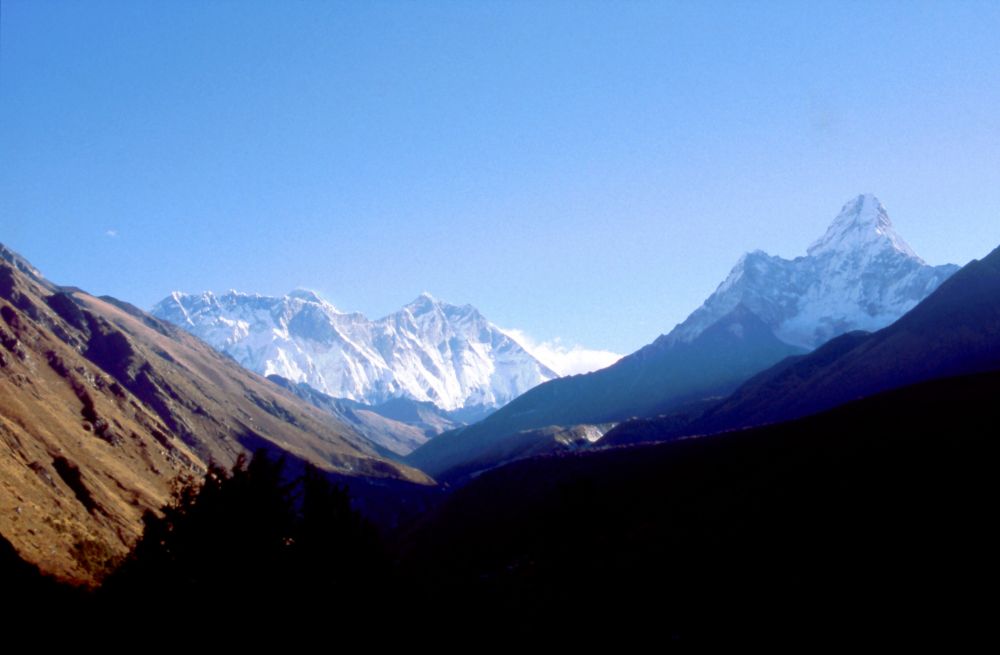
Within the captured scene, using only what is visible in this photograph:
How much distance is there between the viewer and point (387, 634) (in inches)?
1572

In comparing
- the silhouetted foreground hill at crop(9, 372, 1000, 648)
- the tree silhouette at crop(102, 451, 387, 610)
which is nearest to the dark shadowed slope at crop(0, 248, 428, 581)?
the tree silhouette at crop(102, 451, 387, 610)

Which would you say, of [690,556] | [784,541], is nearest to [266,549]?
[690,556]

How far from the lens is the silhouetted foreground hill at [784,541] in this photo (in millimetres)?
44031

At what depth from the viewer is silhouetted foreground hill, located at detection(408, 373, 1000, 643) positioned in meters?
44.0

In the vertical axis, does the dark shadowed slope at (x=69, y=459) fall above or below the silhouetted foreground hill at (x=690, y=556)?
above

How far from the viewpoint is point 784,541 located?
57500 millimetres

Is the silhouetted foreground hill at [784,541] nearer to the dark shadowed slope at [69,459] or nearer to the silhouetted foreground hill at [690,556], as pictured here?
the silhouetted foreground hill at [690,556]

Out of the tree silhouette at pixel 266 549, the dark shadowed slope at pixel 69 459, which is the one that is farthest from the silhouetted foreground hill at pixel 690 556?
the dark shadowed slope at pixel 69 459

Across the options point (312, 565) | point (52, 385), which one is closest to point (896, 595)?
point (312, 565)

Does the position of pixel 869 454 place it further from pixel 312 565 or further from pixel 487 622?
pixel 312 565

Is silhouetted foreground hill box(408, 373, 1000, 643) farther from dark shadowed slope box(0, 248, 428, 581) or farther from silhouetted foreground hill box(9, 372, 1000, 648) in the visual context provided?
dark shadowed slope box(0, 248, 428, 581)

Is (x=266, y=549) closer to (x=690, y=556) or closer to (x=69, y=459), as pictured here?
(x=690, y=556)

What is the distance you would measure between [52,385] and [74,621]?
12583 centimetres

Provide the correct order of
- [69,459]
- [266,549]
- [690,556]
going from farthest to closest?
[69,459] < [690,556] < [266,549]
